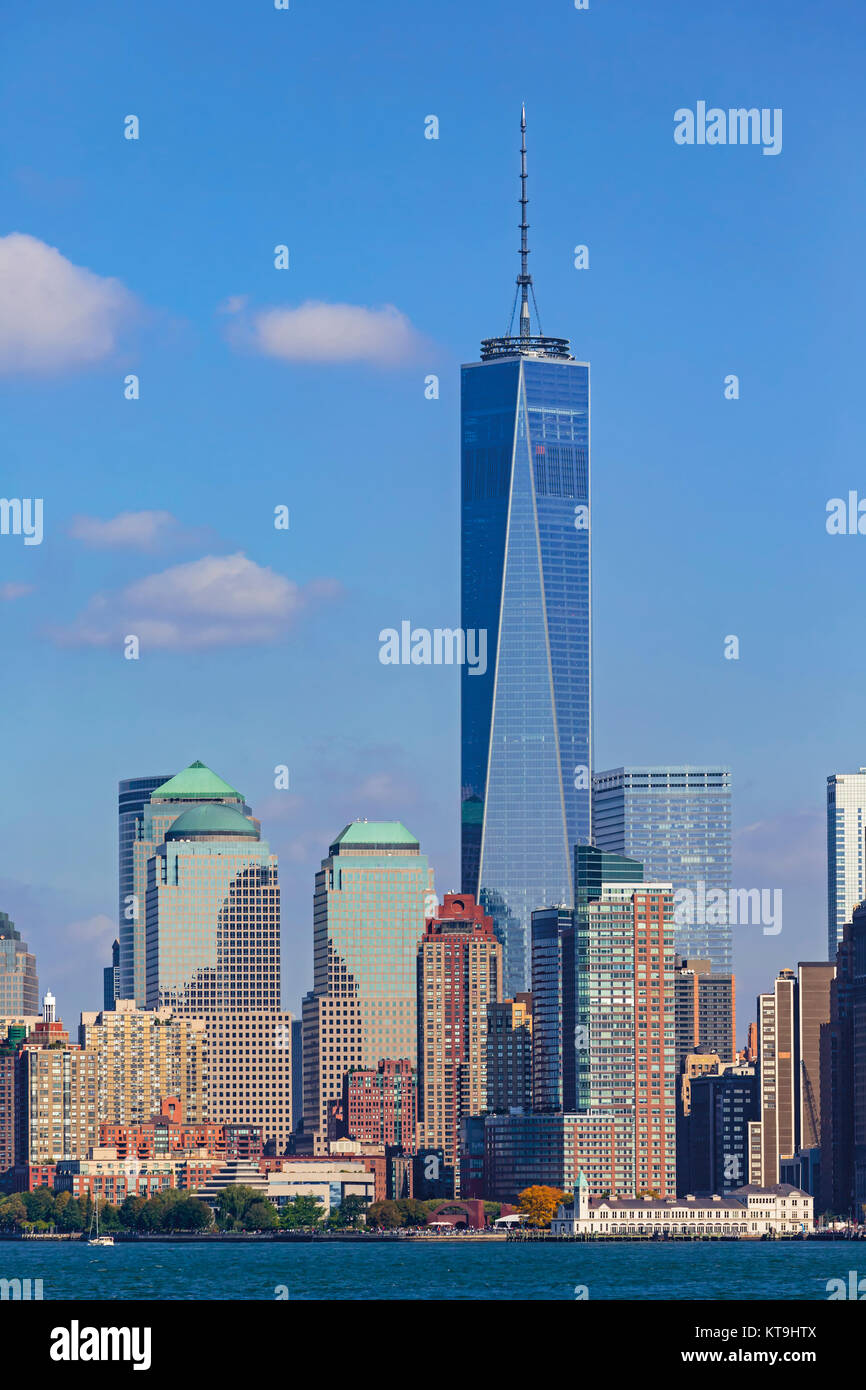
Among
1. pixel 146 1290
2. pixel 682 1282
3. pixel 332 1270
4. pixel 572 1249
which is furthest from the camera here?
pixel 572 1249
